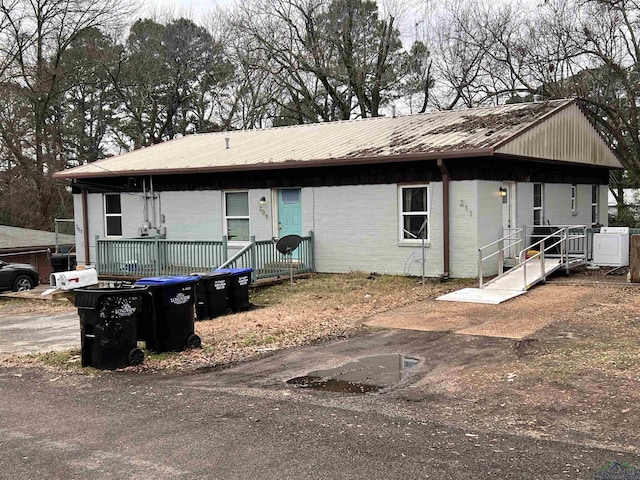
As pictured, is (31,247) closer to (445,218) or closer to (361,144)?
(361,144)


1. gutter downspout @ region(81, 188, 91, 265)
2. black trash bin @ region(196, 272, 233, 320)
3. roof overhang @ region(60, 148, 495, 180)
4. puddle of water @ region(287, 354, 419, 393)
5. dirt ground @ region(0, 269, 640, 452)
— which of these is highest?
roof overhang @ region(60, 148, 495, 180)

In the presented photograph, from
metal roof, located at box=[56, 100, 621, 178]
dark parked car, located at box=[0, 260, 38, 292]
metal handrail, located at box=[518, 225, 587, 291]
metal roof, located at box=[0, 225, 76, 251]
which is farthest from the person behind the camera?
metal roof, located at box=[0, 225, 76, 251]

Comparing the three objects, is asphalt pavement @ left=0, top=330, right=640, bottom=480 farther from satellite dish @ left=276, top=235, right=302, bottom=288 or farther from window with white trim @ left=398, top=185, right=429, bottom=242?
window with white trim @ left=398, top=185, right=429, bottom=242

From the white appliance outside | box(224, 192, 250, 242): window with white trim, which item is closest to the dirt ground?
the white appliance outside

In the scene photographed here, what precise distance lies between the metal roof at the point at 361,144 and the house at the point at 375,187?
5 centimetres

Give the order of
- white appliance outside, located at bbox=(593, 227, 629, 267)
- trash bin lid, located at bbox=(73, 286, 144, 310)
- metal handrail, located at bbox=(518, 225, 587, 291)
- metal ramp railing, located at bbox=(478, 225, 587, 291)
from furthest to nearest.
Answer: white appliance outside, located at bbox=(593, 227, 629, 267)
metal handrail, located at bbox=(518, 225, 587, 291)
metal ramp railing, located at bbox=(478, 225, 587, 291)
trash bin lid, located at bbox=(73, 286, 144, 310)

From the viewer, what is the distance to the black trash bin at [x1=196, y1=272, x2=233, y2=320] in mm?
11367

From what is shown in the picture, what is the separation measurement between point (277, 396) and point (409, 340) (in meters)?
3.10

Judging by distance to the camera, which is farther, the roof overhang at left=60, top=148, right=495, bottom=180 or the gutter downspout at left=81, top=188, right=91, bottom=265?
the gutter downspout at left=81, top=188, right=91, bottom=265

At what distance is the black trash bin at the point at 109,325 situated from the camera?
7725mm

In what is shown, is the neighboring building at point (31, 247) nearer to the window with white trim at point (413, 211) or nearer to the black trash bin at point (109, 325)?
the window with white trim at point (413, 211)

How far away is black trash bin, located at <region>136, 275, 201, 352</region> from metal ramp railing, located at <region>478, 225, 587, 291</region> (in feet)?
19.9

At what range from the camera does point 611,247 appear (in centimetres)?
1561

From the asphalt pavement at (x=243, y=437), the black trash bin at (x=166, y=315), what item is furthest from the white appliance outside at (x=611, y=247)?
the black trash bin at (x=166, y=315)
